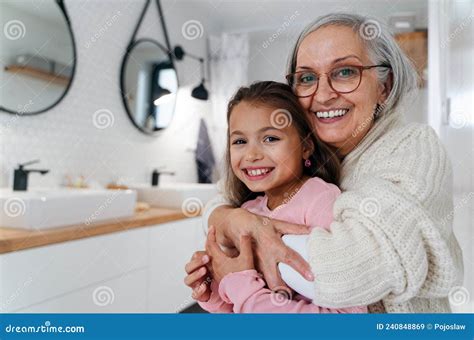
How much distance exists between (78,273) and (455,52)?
113 cm

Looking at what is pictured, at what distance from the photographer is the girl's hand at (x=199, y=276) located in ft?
2.03

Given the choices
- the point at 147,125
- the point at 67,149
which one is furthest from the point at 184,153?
the point at 67,149

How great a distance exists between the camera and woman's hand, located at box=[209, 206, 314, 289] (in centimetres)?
49

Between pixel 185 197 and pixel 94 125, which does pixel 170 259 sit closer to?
pixel 185 197

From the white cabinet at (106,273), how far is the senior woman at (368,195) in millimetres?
607

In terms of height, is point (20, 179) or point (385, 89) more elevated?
point (385, 89)

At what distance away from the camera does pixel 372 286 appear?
Result: 445 mm

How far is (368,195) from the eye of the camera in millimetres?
457

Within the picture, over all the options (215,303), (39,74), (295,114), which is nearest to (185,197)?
(39,74)

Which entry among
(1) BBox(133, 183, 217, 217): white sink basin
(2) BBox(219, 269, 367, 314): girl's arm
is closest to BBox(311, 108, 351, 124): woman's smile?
(2) BBox(219, 269, 367, 314): girl's arm

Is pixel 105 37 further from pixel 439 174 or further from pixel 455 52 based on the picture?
pixel 439 174

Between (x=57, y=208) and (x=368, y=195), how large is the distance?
91cm

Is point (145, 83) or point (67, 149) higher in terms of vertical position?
point (145, 83)

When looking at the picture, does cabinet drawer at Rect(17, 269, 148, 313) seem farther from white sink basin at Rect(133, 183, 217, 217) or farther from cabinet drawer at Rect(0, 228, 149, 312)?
white sink basin at Rect(133, 183, 217, 217)
